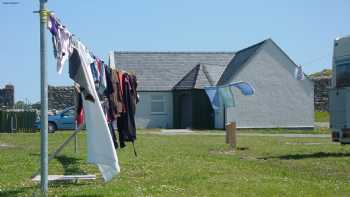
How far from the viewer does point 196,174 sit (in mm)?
12336

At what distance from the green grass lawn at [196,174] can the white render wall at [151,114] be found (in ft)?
71.1

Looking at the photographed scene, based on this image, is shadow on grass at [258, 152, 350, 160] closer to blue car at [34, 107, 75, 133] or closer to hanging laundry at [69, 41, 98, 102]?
hanging laundry at [69, 41, 98, 102]

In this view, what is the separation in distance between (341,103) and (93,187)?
11.2m

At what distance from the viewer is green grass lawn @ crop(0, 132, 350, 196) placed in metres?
10.1

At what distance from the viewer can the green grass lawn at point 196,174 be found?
10.1 metres

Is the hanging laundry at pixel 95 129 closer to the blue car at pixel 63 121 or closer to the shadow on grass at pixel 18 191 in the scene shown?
the shadow on grass at pixel 18 191

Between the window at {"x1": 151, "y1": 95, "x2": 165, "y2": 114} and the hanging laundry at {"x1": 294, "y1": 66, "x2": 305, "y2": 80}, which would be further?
the window at {"x1": 151, "y1": 95, "x2": 165, "y2": 114}

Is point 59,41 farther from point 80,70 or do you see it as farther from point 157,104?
point 157,104

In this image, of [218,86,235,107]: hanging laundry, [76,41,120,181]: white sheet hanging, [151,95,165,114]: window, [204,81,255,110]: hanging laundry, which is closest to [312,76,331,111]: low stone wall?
[151,95,165,114]: window

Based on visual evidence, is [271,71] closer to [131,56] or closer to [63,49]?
[131,56]

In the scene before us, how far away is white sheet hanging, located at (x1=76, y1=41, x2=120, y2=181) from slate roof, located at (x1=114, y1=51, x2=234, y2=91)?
31338 millimetres

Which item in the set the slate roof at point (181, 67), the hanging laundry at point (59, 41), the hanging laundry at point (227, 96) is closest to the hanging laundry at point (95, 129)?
the hanging laundry at point (59, 41)

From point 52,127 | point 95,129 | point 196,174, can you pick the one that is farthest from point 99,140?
point 52,127

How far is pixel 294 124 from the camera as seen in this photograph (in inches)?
1553
